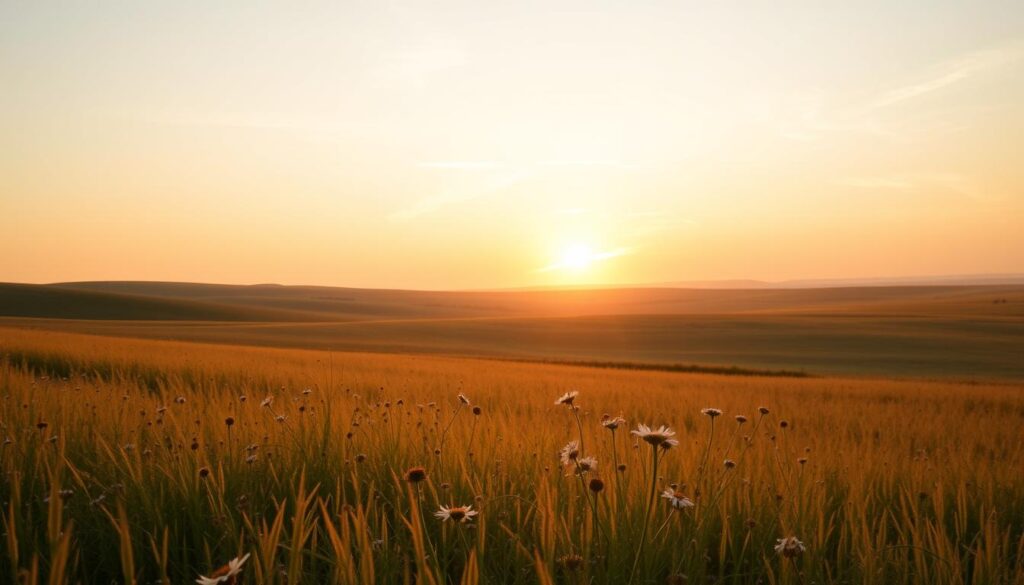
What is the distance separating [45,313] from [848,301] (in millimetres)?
107082

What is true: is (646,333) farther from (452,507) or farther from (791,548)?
(791,548)

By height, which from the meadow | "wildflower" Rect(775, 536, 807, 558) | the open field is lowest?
the open field

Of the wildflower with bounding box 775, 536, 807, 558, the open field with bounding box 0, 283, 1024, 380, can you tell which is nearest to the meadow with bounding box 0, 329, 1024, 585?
the wildflower with bounding box 775, 536, 807, 558

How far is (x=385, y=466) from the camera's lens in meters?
3.14

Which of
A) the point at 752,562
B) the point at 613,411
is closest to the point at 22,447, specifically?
the point at 752,562

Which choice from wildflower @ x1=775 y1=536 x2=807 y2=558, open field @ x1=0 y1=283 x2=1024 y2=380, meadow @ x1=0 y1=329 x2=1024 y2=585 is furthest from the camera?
open field @ x1=0 y1=283 x2=1024 y2=380

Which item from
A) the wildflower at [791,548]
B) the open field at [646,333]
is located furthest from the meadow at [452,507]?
the open field at [646,333]

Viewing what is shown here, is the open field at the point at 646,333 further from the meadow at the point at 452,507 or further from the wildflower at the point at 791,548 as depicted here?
the wildflower at the point at 791,548

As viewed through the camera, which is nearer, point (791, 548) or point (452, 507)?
point (791, 548)

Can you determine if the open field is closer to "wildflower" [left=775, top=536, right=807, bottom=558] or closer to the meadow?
the meadow

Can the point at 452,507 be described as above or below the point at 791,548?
below

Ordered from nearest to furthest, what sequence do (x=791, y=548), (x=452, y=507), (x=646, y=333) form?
(x=791, y=548) < (x=452, y=507) < (x=646, y=333)

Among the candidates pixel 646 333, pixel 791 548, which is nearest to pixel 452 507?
pixel 791 548

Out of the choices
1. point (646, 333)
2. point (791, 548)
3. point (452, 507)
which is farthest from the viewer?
point (646, 333)
